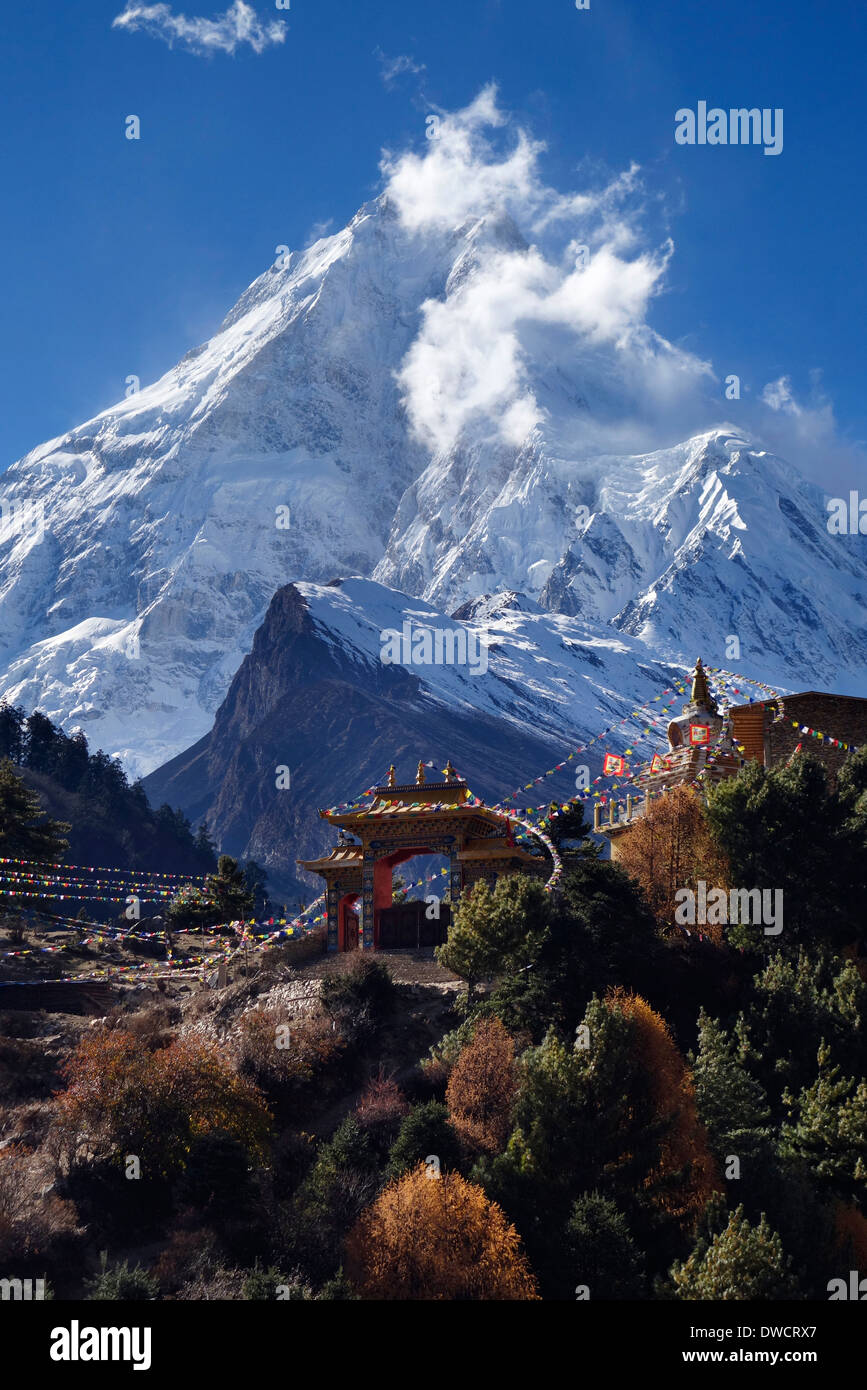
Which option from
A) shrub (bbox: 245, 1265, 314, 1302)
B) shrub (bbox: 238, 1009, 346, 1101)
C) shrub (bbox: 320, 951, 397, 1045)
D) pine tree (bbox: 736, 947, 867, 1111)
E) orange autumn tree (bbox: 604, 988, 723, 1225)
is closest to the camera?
shrub (bbox: 245, 1265, 314, 1302)

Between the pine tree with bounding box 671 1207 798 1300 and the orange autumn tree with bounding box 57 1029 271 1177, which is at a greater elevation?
the orange autumn tree with bounding box 57 1029 271 1177

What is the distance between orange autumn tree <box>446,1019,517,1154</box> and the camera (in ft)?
135

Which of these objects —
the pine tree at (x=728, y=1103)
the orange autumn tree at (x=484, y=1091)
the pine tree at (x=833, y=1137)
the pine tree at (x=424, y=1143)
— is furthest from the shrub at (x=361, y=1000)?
the pine tree at (x=833, y=1137)

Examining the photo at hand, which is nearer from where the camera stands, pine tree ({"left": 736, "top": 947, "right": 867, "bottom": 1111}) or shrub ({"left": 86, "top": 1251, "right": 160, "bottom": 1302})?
shrub ({"left": 86, "top": 1251, "right": 160, "bottom": 1302})

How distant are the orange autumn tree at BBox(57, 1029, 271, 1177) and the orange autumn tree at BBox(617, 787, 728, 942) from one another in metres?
14.2

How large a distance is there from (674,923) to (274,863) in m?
145

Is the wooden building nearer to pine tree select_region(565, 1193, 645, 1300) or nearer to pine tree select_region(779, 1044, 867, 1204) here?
pine tree select_region(779, 1044, 867, 1204)

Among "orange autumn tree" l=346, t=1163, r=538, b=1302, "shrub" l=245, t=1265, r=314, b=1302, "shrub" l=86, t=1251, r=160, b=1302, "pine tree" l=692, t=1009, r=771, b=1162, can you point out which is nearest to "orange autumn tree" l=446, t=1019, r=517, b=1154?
"orange autumn tree" l=346, t=1163, r=538, b=1302

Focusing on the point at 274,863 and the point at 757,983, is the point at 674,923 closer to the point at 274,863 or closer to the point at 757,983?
the point at 757,983

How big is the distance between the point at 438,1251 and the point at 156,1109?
948cm
